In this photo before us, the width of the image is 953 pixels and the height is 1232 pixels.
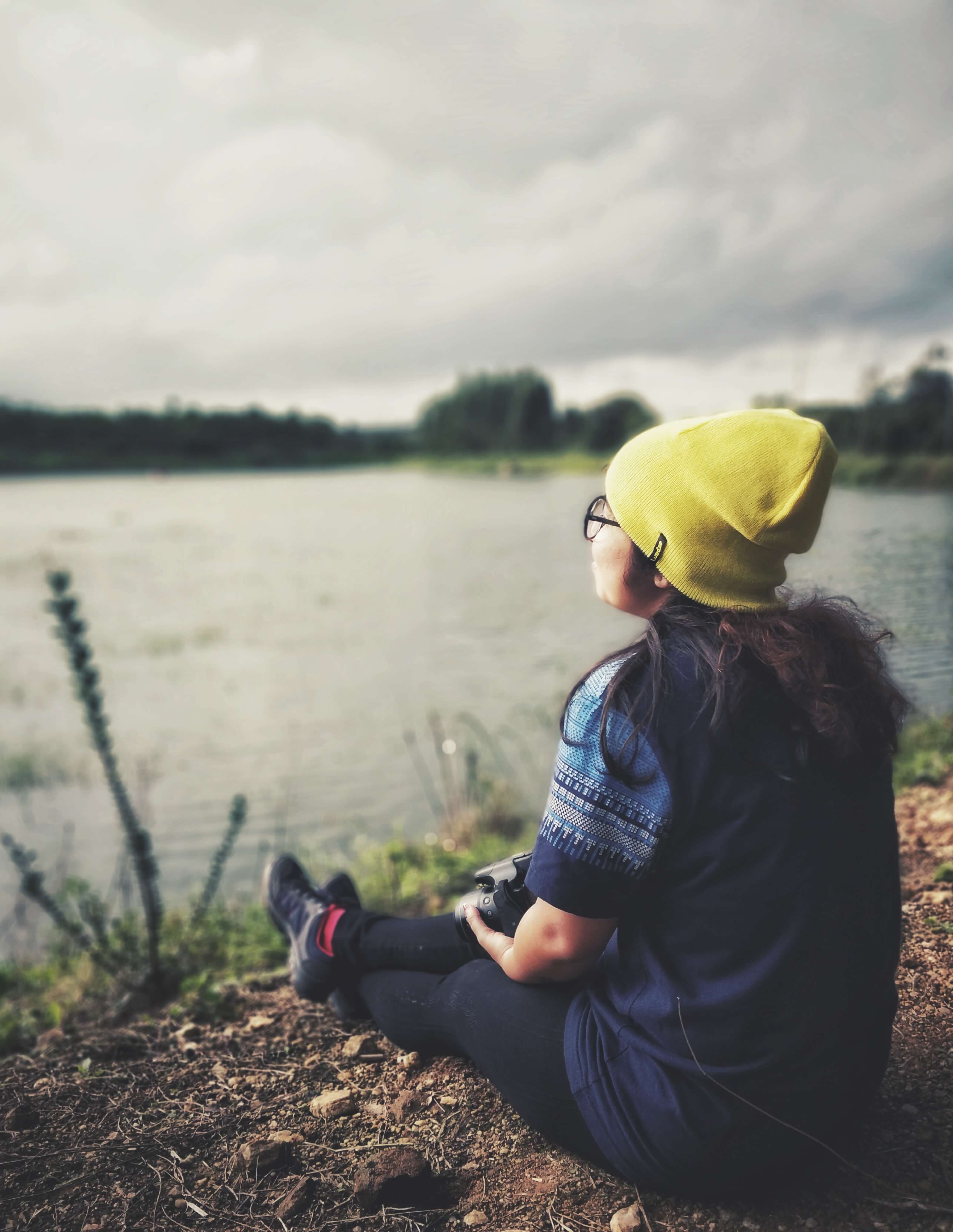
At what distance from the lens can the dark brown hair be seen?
1260 millimetres

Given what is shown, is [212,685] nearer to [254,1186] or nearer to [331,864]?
[331,864]

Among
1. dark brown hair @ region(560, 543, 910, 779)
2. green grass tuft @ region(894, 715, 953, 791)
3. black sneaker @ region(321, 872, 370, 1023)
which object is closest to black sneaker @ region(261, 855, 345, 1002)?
black sneaker @ region(321, 872, 370, 1023)

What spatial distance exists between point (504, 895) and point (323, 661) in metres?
10.9

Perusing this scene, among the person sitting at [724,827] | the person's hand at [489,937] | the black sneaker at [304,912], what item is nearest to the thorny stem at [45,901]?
the black sneaker at [304,912]

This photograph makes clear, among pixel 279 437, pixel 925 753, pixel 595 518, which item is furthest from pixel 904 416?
pixel 279 437

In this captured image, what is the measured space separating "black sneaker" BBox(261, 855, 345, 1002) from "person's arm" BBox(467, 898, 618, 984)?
0.84 metres

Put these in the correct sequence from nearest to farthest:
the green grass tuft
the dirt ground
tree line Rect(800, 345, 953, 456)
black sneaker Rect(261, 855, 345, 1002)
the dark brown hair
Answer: the dark brown hair
the dirt ground
black sneaker Rect(261, 855, 345, 1002)
the green grass tuft
tree line Rect(800, 345, 953, 456)

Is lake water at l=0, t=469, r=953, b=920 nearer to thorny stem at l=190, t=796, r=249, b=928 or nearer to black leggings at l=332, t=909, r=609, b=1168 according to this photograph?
black leggings at l=332, t=909, r=609, b=1168

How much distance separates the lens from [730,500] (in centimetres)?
131

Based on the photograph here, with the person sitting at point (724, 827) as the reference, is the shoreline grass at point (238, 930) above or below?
below

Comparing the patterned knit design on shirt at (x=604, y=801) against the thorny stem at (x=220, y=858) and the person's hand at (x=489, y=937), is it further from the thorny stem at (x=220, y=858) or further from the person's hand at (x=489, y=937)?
the thorny stem at (x=220, y=858)

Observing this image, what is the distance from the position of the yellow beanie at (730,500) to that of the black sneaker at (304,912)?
1521 millimetres

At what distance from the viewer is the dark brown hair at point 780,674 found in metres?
1.26

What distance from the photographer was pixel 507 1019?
166 centimetres
